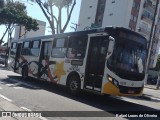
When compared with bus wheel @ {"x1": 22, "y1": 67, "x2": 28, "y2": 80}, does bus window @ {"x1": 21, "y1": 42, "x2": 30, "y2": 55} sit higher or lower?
higher

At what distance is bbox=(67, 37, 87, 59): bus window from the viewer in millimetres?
12805

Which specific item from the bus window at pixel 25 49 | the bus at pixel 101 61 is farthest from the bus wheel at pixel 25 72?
the bus at pixel 101 61

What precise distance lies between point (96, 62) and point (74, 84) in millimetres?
1871

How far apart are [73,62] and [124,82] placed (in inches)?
118

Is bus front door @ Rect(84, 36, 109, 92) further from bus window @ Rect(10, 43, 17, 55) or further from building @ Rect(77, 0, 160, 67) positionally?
building @ Rect(77, 0, 160, 67)

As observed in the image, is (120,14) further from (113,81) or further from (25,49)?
(113,81)

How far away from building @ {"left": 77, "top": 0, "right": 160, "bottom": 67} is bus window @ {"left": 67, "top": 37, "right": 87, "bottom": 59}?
37.1 m

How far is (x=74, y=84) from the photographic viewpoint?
13.1 meters

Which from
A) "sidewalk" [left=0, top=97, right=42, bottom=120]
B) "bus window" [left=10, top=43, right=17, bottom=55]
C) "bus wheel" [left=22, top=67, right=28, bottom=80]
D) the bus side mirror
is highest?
the bus side mirror

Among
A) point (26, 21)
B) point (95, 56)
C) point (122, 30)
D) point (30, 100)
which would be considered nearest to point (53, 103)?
point (30, 100)

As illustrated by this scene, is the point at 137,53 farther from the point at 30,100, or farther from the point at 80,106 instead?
the point at 30,100

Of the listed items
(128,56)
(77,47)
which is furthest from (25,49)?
(128,56)

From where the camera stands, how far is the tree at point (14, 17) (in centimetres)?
4569

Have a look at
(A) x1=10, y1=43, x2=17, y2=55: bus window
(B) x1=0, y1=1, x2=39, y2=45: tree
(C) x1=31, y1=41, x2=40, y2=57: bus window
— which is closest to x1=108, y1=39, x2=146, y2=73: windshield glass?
(C) x1=31, y1=41, x2=40, y2=57: bus window
